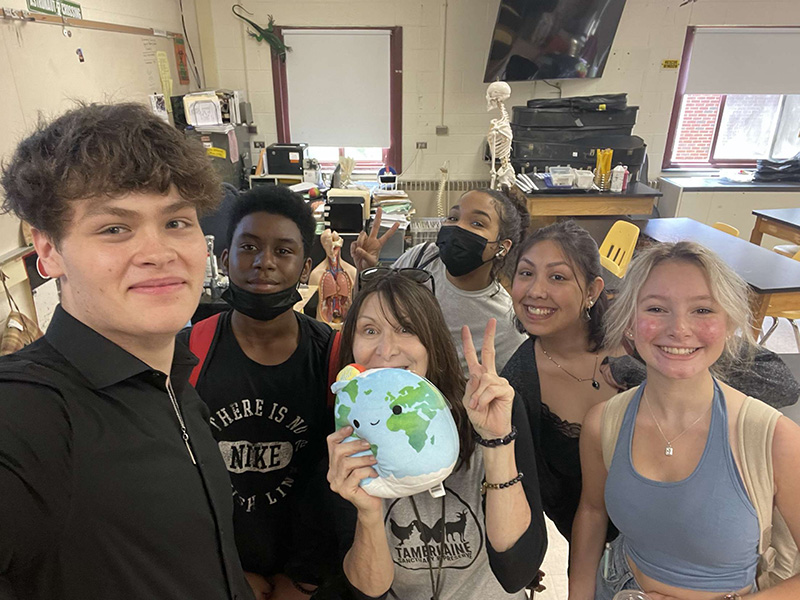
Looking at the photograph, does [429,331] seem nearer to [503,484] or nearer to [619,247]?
[503,484]

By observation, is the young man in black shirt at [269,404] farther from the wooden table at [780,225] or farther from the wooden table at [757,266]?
the wooden table at [780,225]

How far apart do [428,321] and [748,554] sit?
2.76ft

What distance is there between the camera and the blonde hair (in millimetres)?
1081

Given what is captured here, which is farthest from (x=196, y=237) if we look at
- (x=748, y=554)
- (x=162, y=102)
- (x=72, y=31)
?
(x=162, y=102)

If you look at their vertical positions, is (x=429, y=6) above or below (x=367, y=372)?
above

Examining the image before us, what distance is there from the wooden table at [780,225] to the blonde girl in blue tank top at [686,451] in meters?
3.55

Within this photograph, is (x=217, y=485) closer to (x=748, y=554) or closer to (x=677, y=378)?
(x=677, y=378)

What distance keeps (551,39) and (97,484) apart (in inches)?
197

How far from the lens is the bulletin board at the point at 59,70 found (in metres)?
2.11

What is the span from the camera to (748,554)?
1.03 m

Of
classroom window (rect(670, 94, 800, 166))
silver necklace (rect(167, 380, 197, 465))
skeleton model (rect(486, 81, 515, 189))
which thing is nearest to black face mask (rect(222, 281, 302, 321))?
silver necklace (rect(167, 380, 197, 465))

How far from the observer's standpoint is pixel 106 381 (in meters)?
0.73

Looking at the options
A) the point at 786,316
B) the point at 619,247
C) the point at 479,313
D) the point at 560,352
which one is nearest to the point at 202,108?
the point at 479,313

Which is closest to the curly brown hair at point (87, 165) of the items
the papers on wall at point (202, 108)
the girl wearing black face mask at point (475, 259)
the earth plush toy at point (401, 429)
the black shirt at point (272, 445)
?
the earth plush toy at point (401, 429)
